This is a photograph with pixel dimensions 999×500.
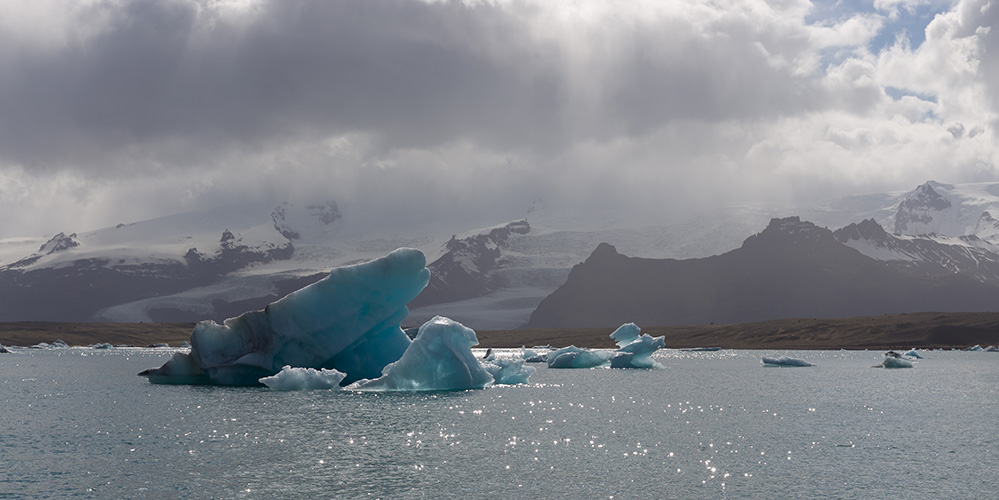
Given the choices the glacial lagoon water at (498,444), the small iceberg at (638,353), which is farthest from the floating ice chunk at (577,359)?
the glacial lagoon water at (498,444)

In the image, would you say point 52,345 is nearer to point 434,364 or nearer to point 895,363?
point 434,364

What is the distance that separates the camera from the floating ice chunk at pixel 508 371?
166 ft

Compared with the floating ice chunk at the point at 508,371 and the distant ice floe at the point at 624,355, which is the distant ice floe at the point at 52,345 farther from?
the floating ice chunk at the point at 508,371

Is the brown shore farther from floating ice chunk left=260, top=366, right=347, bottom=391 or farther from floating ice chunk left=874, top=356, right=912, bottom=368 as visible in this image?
floating ice chunk left=260, top=366, right=347, bottom=391

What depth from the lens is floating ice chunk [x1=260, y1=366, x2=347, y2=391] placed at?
42.5m

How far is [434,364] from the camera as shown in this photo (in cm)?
4256

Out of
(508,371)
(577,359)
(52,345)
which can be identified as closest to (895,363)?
(577,359)

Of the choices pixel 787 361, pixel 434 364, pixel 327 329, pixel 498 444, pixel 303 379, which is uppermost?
pixel 327 329

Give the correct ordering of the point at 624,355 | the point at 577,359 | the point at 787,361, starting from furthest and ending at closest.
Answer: the point at 787,361 < the point at 577,359 < the point at 624,355

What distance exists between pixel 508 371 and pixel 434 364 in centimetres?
958

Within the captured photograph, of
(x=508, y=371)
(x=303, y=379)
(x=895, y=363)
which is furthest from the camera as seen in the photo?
(x=895, y=363)

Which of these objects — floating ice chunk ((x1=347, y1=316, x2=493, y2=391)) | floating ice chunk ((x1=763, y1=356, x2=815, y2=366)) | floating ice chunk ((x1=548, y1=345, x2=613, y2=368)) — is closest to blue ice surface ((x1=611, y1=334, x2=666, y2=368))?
floating ice chunk ((x1=548, y1=345, x2=613, y2=368))

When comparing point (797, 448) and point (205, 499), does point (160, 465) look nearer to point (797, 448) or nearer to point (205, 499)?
point (205, 499)

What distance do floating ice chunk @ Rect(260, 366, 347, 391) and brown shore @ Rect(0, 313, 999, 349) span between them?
105694 millimetres
